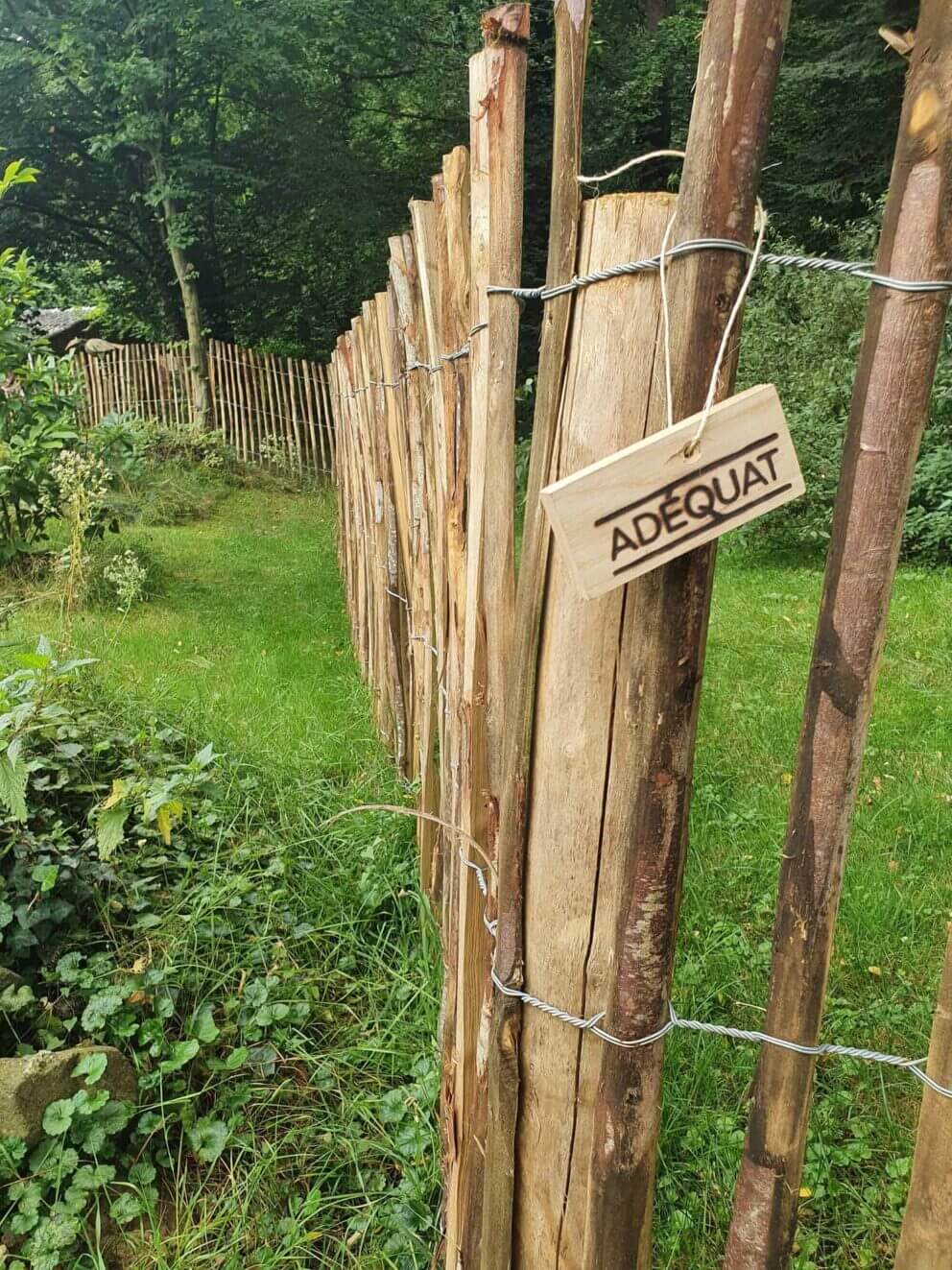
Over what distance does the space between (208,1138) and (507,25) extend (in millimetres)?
2160

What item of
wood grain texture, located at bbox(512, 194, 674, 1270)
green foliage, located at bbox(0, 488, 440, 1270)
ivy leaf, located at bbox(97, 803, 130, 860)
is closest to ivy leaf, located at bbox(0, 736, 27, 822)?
ivy leaf, located at bbox(97, 803, 130, 860)

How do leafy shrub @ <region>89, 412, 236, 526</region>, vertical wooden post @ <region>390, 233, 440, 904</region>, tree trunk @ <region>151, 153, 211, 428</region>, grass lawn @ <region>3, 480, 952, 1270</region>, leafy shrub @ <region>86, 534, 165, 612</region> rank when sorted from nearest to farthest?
grass lawn @ <region>3, 480, 952, 1270</region>
vertical wooden post @ <region>390, 233, 440, 904</region>
leafy shrub @ <region>86, 534, 165, 612</region>
leafy shrub @ <region>89, 412, 236, 526</region>
tree trunk @ <region>151, 153, 211, 428</region>

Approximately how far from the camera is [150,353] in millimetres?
13234

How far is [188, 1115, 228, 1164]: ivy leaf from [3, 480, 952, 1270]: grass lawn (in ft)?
0.14

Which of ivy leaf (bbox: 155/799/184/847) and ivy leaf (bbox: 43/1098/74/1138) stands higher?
ivy leaf (bbox: 155/799/184/847)

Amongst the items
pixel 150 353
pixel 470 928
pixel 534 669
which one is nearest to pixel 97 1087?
pixel 470 928

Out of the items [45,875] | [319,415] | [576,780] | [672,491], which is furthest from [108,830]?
[319,415]

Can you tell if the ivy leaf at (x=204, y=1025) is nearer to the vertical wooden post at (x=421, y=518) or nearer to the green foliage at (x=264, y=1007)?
the green foliage at (x=264, y=1007)

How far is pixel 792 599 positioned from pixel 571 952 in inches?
211

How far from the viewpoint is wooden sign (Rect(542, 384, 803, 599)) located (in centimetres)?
93

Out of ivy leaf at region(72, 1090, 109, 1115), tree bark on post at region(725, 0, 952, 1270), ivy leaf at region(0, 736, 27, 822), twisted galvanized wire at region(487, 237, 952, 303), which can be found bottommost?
ivy leaf at region(72, 1090, 109, 1115)

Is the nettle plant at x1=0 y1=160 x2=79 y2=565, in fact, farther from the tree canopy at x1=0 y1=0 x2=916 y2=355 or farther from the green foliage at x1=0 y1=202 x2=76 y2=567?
the tree canopy at x1=0 y1=0 x2=916 y2=355

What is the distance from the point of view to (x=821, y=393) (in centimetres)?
779

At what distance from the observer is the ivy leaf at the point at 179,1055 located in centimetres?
216
